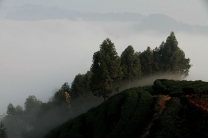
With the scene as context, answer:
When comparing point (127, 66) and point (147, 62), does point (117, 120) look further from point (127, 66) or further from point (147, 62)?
point (147, 62)

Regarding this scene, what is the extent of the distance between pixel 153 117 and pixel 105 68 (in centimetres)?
1950

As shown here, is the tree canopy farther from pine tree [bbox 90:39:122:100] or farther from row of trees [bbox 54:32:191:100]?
pine tree [bbox 90:39:122:100]

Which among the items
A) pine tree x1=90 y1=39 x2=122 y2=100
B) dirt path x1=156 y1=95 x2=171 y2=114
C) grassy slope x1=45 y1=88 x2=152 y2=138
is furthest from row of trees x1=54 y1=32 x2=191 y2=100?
dirt path x1=156 y1=95 x2=171 y2=114

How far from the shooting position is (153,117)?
719 inches

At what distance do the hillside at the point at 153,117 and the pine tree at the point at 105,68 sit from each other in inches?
415

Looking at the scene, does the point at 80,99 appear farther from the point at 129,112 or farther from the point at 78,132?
the point at 129,112

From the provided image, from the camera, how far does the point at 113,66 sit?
123 ft

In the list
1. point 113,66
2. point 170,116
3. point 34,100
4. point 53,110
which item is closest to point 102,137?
point 170,116

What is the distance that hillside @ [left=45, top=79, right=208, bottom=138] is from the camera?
624 inches

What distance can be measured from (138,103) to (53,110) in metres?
43.5

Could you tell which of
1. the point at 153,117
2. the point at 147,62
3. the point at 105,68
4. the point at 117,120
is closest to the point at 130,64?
the point at 147,62

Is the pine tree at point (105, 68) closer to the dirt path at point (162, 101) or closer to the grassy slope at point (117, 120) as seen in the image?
the grassy slope at point (117, 120)

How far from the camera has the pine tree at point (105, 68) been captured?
37094 millimetres

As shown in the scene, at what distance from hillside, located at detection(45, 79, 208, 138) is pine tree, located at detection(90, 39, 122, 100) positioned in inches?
415
